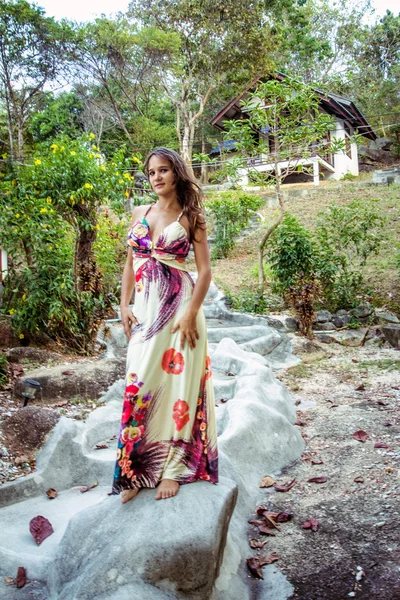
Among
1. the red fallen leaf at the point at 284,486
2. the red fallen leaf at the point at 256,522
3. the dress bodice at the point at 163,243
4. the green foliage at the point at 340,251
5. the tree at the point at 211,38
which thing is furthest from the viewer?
the tree at the point at 211,38

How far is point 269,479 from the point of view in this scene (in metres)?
3.80

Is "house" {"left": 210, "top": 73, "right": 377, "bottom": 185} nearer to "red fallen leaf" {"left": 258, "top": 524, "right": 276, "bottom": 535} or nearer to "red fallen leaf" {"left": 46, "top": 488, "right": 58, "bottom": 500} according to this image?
"red fallen leaf" {"left": 46, "top": 488, "right": 58, "bottom": 500}

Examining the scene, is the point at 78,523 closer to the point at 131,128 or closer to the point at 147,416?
the point at 147,416

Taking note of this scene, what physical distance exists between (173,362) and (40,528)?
1.34 metres

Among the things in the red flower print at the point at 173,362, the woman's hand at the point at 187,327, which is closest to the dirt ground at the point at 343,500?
the red flower print at the point at 173,362

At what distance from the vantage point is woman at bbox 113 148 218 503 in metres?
2.50

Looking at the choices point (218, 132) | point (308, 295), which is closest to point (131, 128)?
point (218, 132)

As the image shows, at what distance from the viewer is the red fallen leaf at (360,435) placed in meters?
4.34

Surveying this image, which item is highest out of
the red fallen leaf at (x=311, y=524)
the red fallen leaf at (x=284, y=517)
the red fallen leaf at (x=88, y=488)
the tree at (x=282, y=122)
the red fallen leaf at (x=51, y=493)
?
the tree at (x=282, y=122)

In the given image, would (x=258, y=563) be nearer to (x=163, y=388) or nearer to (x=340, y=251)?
(x=163, y=388)

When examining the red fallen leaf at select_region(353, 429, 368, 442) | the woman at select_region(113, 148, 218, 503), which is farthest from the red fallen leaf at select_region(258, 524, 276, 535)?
the red fallen leaf at select_region(353, 429, 368, 442)

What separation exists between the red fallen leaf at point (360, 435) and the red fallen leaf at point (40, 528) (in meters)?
2.43

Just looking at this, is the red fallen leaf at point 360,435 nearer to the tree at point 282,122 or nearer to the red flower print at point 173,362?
the red flower print at point 173,362

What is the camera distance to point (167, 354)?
2.52m
